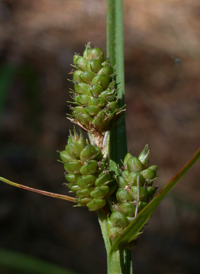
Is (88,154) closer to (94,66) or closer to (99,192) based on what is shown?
(99,192)

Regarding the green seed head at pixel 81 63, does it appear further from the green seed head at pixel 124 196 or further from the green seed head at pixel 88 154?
the green seed head at pixel 124 196

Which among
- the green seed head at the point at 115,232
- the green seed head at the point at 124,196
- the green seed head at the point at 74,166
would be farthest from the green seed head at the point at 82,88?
the green seed head at the point at 115,232

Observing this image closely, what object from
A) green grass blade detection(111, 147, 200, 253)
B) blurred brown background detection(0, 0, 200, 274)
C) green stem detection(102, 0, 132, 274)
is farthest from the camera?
blurred brown background detection(0, 0, 200, 274)

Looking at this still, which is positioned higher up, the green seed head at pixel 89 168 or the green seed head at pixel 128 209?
the green seed head at pixel 89 168

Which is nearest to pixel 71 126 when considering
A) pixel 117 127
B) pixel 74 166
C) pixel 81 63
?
pixel 117 127

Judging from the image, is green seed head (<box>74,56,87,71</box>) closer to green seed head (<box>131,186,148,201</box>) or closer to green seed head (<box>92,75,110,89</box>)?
green seed head (<box>92,75,110,89</box>)

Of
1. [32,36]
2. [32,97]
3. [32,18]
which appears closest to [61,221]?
[32,97]

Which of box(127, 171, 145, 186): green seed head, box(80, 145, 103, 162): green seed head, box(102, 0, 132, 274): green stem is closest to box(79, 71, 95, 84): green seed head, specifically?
box(102, 0, 132, 274): green stem

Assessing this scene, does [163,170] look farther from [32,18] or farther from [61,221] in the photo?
[32,18]

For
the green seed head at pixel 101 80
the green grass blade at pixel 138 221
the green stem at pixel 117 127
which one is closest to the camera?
the green grass blade at pixel 138 221
